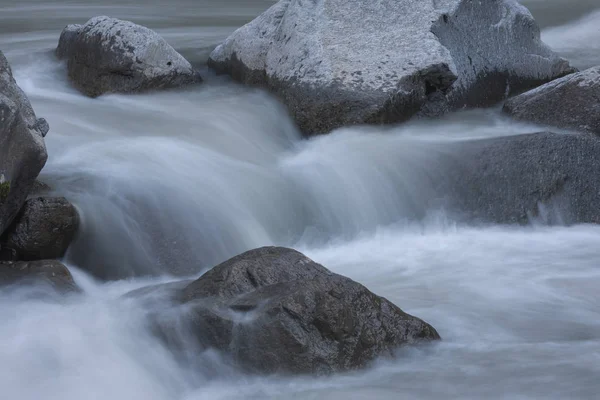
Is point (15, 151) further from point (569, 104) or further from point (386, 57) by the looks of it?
point (569, 104)

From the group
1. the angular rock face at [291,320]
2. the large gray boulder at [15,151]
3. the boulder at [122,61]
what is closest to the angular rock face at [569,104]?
the angular rock face at [291,320]

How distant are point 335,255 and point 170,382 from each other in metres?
2.06

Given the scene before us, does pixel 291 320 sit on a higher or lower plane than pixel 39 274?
higher

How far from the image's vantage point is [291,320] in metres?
3.69

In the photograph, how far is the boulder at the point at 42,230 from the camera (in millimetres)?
4730

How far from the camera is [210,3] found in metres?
13.9

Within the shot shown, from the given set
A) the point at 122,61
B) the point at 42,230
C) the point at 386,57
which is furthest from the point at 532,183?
the point at 122,61

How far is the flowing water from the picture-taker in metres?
3.73

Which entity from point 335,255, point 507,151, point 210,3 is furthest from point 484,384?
point 210,3

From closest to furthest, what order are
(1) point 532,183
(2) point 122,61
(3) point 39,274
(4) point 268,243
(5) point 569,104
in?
(3) point 39,274
(4) point 268,243
(1) point 532,183
(5) point 569,104
(2) point 122,61

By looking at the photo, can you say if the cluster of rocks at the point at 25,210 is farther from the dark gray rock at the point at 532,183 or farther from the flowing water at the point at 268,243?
the dark gray rock at the point at 532,183

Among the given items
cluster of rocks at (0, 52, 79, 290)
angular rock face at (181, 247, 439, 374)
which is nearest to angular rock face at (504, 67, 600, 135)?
angular rock face at (181, 247, 439, 374)

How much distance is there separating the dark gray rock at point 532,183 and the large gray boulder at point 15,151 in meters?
2.80

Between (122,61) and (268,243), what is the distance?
2976 mm
